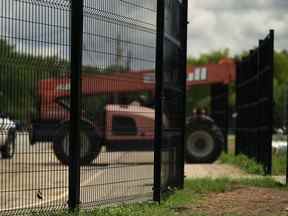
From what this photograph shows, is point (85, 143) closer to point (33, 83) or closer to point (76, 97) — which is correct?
point (76, 97)

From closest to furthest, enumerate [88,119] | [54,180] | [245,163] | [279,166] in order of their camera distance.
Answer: [54,180] < [88,119] < [279,166] < [245,163]

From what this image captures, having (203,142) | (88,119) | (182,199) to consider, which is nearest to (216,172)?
(203,142)

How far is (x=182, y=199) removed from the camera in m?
11.7

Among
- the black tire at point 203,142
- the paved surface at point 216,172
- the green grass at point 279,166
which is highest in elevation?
the black tire at point 203,142

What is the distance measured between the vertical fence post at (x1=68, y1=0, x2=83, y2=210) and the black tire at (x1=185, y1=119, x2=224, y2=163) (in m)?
14.4

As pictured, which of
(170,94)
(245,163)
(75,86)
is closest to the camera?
(75,86)

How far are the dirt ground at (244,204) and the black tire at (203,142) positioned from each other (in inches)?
410

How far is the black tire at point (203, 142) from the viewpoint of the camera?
23.9 metres

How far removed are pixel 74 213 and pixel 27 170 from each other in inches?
Answer: 36.3

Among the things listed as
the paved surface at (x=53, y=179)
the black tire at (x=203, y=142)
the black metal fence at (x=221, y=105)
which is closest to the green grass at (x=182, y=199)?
the paved surface at (x=53, y=179)

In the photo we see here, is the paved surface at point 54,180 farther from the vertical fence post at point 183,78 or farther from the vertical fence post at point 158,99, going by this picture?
the vertical fence post at point 183,78

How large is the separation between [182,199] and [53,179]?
2.18 metres

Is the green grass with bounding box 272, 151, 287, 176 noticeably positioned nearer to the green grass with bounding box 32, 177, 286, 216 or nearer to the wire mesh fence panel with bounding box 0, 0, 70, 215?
the green grass with bounding box 32, 177, 286, 216

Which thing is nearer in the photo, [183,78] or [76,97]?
[76,97]
